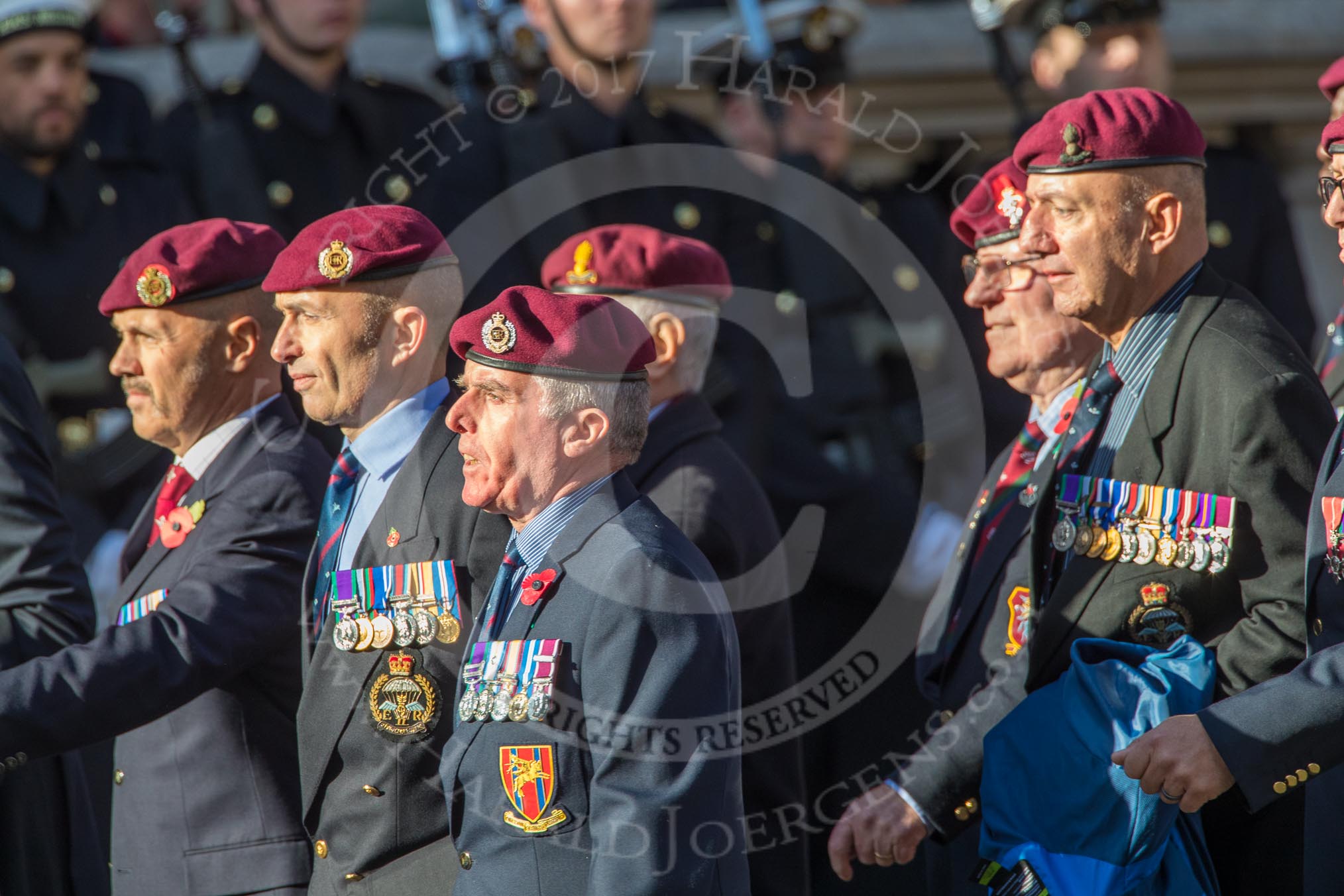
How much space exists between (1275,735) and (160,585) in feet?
6.96

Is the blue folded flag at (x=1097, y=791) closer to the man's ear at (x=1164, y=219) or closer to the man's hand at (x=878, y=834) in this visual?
the man's hand at (x=878, y=834)

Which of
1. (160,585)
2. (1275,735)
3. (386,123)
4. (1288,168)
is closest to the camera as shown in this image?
(1275,735)

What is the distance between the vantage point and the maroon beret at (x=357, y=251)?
3480 millimetres

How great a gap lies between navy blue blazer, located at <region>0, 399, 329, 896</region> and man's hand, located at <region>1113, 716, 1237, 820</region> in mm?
1627

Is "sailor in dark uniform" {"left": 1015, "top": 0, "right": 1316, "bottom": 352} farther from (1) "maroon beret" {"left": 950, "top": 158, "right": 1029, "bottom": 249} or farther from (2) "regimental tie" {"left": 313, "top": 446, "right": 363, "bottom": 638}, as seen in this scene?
(2) "regimental tie" {"left": 313, "top": 446, "right": 363, "bottom": 638}

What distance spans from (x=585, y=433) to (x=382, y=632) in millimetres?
551

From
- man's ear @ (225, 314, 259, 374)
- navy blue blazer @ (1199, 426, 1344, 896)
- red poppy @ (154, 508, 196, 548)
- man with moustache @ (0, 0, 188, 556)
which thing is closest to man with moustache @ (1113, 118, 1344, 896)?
navy blue blazer @ (1199, 426, 1344, 896)

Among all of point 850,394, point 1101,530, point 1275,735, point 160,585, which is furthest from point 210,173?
point 1275,735

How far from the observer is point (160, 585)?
12.1 feet

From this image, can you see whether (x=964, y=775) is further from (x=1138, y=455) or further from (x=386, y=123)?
(x=386, y=123)

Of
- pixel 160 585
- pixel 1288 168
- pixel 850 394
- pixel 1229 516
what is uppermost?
pixel 1288 168

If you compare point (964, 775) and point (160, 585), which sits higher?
point (160, 585)

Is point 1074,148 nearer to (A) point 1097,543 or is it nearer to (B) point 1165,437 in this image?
(B) point 1165,437

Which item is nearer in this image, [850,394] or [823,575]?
[823,575]
